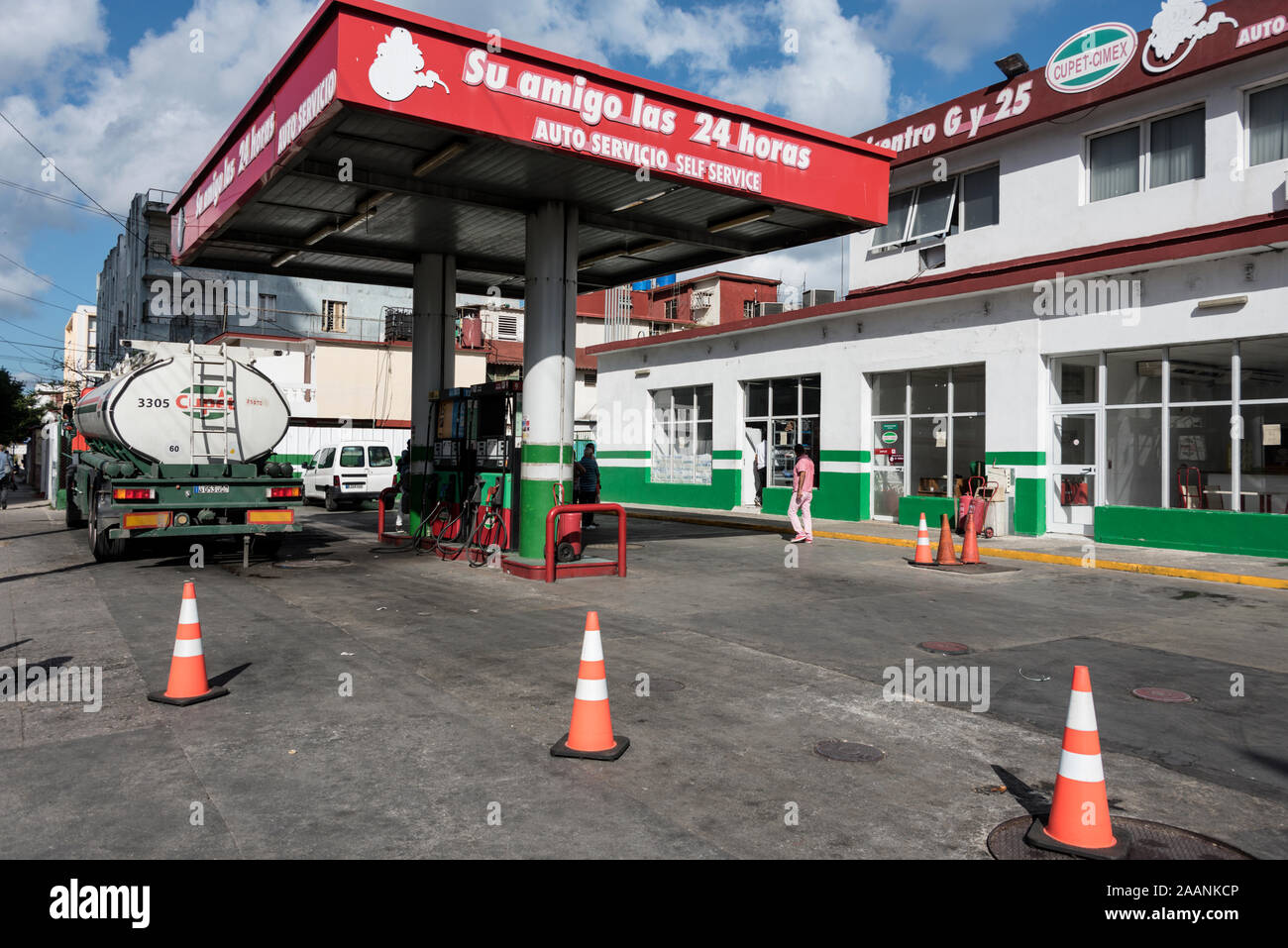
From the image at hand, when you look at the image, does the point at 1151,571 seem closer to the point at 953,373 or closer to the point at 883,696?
the point at 953,373

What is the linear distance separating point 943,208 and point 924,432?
5.59m

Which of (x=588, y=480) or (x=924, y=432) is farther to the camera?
(x=924, y=432)

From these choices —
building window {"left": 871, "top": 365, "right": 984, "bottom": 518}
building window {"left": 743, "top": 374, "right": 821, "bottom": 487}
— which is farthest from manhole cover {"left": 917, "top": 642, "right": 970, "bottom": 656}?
building window {"left": 743, "top": 374, "right": 821, "bottom": 487}

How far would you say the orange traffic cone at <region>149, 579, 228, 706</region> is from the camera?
6293 mm

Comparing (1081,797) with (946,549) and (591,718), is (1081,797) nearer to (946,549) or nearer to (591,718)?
(591,718)

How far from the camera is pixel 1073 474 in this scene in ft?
58.7

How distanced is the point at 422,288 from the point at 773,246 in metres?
6.48

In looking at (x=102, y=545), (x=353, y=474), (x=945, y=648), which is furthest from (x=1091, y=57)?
(x=353, y=474)

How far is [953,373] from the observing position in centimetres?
2008

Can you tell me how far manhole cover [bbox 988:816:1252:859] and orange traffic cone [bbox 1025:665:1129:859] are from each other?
58 mm

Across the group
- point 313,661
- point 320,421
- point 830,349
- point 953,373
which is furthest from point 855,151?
point 320,421

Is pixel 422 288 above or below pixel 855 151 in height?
below

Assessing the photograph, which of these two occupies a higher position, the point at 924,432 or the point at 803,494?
the point at 924,432

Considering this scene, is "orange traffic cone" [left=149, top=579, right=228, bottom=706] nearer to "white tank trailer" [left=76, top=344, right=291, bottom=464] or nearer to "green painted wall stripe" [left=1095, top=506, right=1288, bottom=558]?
"white tank trailer" [left=76, top=344, right=291, bottom=464]
